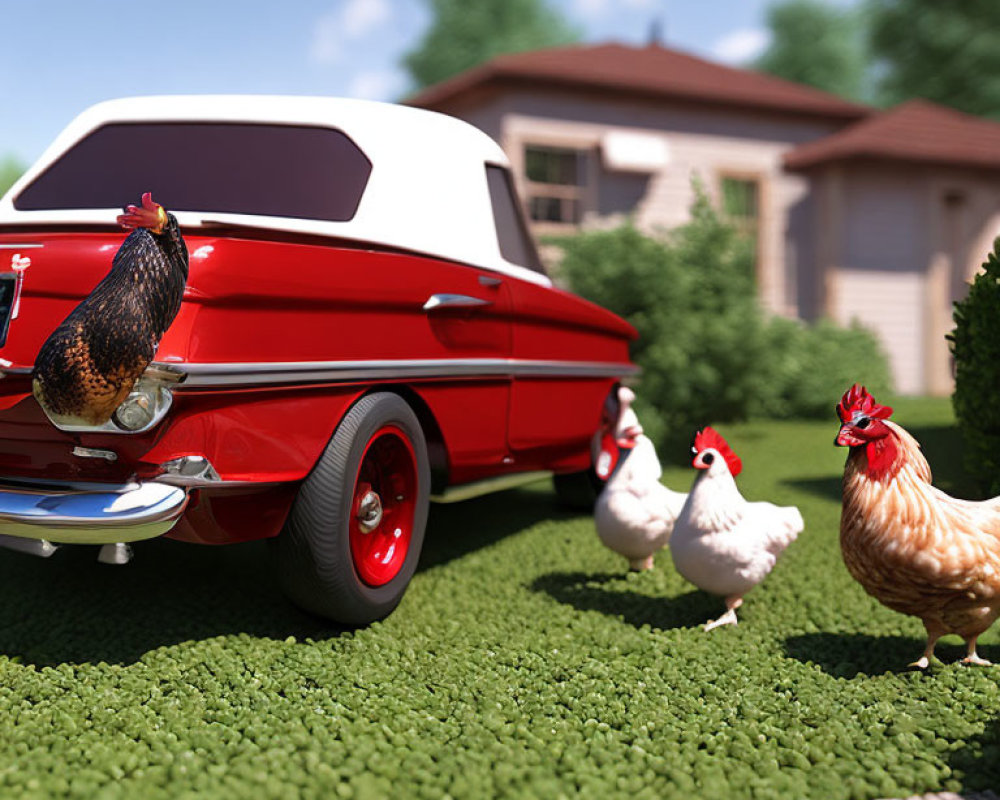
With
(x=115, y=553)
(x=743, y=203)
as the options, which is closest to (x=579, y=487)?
(x=115, y=553)

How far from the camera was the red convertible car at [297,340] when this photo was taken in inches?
107

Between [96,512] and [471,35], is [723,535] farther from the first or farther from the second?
[471,35]

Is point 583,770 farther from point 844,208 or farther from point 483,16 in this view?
point 483,16

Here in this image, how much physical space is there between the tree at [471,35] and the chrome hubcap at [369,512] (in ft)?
103

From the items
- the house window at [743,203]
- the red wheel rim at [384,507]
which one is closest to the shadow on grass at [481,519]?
the red wheel rim at [384,507]

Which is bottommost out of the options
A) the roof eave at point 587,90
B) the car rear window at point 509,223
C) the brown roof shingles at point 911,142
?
the car rear window at point 509,223

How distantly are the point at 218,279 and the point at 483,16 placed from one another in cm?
3385

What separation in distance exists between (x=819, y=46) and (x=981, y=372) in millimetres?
32157

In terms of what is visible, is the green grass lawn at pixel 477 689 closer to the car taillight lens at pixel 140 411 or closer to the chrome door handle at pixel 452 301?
the car taillight lens at pixel 140 411

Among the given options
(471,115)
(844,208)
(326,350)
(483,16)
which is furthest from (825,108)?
(483,16)

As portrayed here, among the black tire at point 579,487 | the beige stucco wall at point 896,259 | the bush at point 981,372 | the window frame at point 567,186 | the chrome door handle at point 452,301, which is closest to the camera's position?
the chrome door handle at point 452,301

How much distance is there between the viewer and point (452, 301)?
12.0ft

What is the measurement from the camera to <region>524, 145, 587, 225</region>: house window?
12688 millimetres

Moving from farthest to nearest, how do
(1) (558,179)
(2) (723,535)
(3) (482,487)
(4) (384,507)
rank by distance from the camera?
(1) (558,179), (3) (482,487), (4) (384,507), (2) (723,535)
